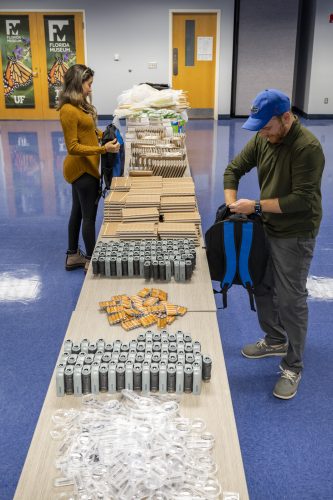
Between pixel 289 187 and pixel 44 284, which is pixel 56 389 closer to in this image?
A: pixel 289 187

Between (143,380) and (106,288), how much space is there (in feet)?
3.15

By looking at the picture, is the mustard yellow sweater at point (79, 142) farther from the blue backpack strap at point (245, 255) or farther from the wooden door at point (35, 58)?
the wooden door at point (35, 58)

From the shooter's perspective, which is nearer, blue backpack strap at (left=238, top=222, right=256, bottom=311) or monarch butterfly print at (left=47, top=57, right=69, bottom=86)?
blue backpack strap at (left=238, top=222, right=256, bottom=311)

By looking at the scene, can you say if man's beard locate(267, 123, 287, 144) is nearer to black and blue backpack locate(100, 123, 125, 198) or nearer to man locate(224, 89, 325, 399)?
man locate(224, 89, 325, 399)

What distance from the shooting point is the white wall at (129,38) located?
14.0 m

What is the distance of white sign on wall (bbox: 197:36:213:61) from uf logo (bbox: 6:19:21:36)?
4932 mm

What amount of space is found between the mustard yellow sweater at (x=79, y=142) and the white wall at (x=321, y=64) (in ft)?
37.3

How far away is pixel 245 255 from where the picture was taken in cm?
317

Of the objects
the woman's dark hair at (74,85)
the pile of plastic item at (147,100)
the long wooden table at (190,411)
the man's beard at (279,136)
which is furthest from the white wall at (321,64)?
the long wooden table at (190,411)

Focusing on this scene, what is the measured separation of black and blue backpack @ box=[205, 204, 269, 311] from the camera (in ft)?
10.2

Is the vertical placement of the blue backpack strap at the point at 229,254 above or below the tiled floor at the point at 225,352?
above

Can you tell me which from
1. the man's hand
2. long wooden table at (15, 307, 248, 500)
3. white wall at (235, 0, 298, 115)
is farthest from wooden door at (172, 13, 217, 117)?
long wooden table at (15, 307, 248, 500)

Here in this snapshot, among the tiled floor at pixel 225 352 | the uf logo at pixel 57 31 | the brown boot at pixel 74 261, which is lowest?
the tiled floor at pixel 225 352

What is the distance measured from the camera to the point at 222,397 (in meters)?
2.12
